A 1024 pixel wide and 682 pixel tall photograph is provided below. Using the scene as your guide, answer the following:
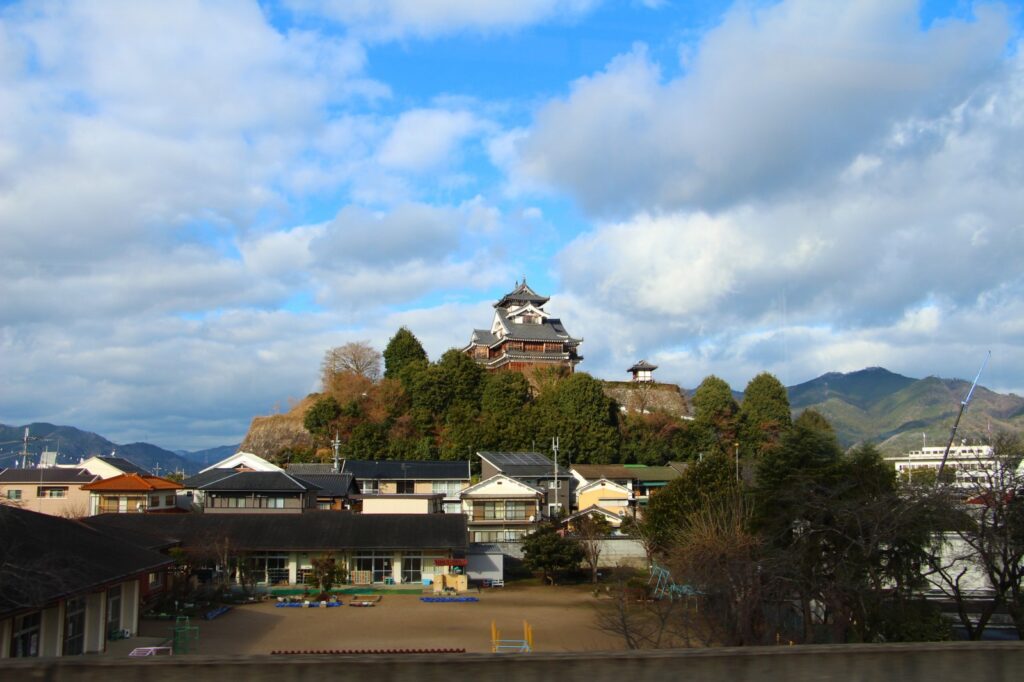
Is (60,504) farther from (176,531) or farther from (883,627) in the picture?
(883,627)

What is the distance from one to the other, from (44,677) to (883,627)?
13999 mm

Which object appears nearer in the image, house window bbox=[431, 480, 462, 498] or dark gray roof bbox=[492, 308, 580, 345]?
house window bbox=[431, 480, 462, 498]

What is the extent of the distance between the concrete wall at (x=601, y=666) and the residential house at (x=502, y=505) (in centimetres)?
3049

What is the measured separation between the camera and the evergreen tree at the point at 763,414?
143ft

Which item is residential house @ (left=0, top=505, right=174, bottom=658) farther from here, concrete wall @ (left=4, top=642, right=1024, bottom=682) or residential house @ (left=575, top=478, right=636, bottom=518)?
residential house @ (left=575, top=478, right=636, bottom=518)

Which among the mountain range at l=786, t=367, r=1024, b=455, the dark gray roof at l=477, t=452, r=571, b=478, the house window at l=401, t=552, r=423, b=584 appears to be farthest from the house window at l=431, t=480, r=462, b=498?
the mountain range at l=786, t=367, r=1024, b=455

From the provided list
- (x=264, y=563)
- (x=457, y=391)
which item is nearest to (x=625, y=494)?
(x=457, y=391)

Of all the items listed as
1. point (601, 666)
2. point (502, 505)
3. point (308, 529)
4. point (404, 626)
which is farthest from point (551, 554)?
point (601, 666)

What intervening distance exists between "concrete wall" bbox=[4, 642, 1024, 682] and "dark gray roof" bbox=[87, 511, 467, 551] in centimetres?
2285

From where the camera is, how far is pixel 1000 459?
14.8 metres

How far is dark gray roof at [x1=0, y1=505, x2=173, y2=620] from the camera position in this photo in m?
11.5

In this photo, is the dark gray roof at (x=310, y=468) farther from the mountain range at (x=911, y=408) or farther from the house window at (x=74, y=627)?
the mountain range at (x=911, y=408)

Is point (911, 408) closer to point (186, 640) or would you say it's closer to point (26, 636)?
point (186, 640)

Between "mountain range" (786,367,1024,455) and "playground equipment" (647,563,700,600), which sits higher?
"mountain range" (786,367,1024,455)
